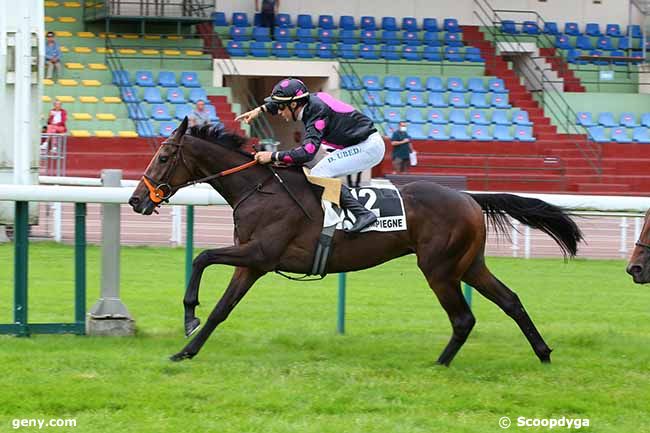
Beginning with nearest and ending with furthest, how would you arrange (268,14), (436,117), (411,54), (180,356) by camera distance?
(180,356) < (436,117) < (268,14) < (411,54)

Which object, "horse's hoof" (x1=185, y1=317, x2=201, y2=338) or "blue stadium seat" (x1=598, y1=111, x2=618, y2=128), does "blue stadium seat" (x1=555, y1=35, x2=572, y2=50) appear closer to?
"blue stadium seat" (x1=598, y1=111, x2=618, y2=128)

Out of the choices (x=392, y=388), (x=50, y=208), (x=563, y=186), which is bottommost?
(x=563, y=186)

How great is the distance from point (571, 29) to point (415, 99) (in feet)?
25.2

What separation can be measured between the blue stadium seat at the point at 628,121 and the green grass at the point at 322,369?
18.4m

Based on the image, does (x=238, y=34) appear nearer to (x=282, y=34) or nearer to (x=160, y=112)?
(x=282, y=34)

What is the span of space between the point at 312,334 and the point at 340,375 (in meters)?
1.75

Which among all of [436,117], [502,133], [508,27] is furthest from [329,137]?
[508,27]

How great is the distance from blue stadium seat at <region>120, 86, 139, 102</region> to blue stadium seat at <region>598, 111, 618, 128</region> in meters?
12.2

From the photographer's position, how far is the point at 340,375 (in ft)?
23.5

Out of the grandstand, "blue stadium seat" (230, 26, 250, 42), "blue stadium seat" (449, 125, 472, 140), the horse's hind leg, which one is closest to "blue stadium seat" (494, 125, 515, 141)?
the grandstand

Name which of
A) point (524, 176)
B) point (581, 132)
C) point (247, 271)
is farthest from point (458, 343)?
point (581, 132)

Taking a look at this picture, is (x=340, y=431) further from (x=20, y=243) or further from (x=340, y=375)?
(x=20, y=243)

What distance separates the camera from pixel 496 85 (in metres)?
29.6

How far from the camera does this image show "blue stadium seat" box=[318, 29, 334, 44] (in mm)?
29938
